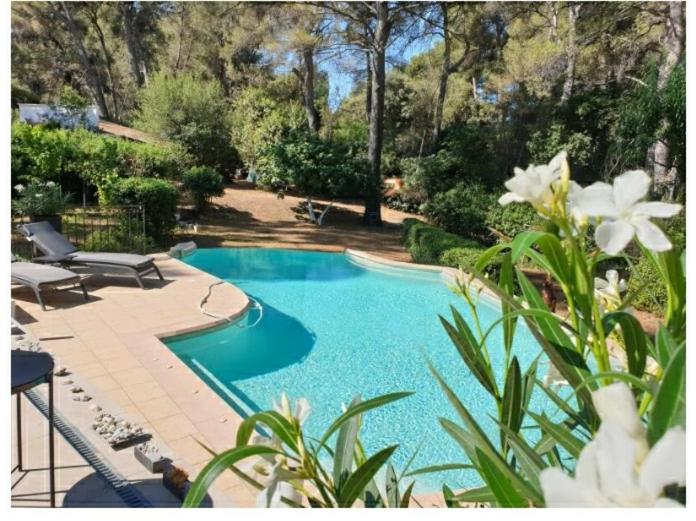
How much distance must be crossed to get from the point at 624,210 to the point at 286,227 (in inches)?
619

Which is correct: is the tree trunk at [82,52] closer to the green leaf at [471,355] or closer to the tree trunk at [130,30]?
the tree trunk at [130,30]

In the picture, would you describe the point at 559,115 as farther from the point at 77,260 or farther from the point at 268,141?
the point at 77,260

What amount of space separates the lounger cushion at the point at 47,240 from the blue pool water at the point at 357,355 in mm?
2931

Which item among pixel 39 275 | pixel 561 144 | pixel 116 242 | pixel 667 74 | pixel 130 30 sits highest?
pixel 130 30

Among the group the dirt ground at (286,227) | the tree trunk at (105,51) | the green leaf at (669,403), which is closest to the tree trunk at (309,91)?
the dirt ground at (286,227)

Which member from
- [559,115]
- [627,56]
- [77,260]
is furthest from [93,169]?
[627,56]

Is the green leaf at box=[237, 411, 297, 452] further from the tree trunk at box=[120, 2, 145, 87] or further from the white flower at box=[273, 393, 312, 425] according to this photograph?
the tree trunk at box=[120, 2, 145, 87]

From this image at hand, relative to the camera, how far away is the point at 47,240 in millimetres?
8531

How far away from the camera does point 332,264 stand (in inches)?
486

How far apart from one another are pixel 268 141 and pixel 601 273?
12450mm

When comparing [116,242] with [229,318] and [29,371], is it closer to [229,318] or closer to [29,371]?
[229,318]

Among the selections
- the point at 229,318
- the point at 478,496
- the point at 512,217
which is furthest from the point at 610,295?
the point at 512,217

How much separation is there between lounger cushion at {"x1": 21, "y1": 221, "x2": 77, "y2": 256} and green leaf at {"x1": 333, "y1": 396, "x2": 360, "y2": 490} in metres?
8.40

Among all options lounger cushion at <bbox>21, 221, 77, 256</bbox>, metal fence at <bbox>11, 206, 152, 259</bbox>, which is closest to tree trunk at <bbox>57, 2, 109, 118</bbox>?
metal fence at <bbox>11, 206, 152, 259</bbox>
